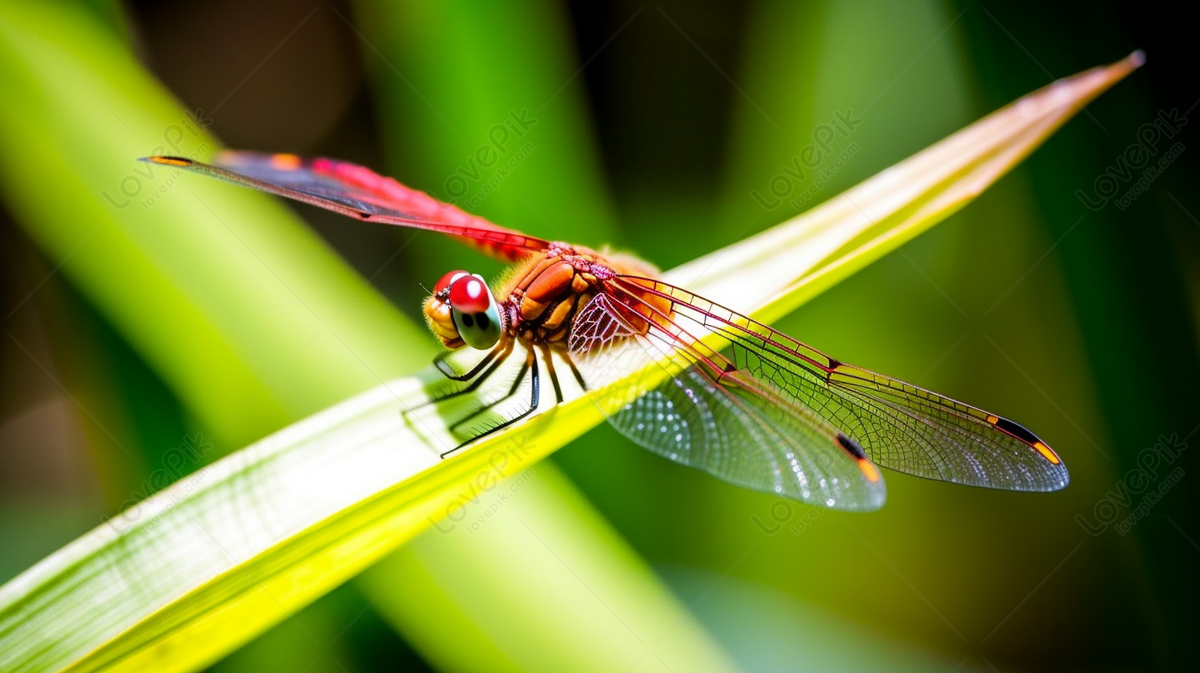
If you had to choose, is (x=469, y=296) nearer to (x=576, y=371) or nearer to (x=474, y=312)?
(x=474, y=312)

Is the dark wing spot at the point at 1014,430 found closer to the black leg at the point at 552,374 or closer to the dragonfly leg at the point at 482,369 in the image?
the black leg at the point at 552,374

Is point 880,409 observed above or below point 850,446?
above

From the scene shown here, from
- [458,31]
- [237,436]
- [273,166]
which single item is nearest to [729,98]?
[458,31]

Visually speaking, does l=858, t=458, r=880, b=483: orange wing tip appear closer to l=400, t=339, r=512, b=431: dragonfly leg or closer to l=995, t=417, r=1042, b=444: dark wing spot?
l=995, t=417, r=1042, b=444: dark wing spot

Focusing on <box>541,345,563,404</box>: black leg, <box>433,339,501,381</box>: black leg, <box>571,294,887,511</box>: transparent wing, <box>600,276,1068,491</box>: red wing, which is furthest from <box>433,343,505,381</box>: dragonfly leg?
<box>600,276,1068,491</box>: red wing

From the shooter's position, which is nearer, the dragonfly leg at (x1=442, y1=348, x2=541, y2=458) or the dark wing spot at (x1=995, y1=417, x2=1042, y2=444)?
the dragonfly leg at (x1=442, y1=348, x2=541, y2=458)

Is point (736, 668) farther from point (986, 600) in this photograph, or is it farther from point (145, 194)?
point (145, 194)

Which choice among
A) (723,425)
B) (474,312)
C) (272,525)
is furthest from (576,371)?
(272,525)
